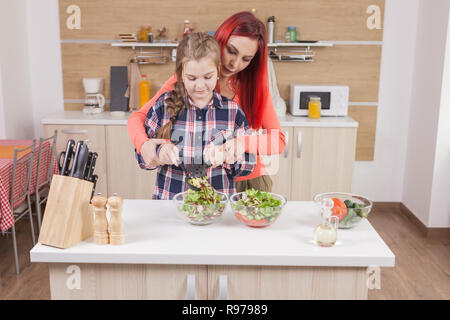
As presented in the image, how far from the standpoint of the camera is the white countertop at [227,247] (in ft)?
4.59

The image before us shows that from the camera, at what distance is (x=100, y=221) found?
1452 mm

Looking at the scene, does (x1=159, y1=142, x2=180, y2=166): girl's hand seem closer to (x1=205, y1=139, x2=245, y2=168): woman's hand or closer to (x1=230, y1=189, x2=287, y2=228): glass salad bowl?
(x1=205, y1=139, x2=245, y2=168): woman's hand

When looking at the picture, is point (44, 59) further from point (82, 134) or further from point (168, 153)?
point (168, 153)

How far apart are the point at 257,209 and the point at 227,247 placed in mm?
191

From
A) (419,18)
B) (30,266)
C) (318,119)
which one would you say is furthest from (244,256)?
(419,18)

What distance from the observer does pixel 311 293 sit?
4.80 ft

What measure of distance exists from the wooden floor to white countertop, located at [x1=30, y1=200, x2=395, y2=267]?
1.42 meters

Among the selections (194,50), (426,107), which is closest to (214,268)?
(194,50)

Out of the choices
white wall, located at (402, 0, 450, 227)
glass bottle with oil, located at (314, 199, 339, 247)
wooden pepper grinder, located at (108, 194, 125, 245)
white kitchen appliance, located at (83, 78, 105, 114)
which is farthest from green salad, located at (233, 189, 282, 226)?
white kitchen appliance, located at (83, 78, 105, 114)

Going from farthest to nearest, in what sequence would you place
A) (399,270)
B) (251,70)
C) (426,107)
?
(426,107) → (399,270) → (251,70)

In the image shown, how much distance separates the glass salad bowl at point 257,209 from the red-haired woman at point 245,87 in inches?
8.3

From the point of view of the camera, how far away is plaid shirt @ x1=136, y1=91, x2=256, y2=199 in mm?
1873

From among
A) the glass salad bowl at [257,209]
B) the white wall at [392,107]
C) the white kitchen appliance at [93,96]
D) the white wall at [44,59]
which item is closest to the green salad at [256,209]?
the glass salad bowl at [257,209]
